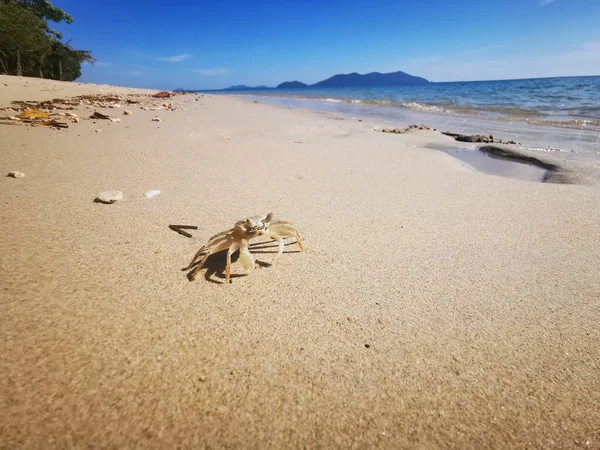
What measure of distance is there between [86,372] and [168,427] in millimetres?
413

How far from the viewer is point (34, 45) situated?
63.8ft

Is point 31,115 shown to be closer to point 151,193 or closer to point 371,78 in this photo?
point 151,193

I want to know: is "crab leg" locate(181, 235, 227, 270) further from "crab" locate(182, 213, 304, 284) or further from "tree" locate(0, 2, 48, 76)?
"tree" locate(0, 2, 48, 76)

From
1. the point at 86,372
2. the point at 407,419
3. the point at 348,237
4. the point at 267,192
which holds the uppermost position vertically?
the point at 267,192

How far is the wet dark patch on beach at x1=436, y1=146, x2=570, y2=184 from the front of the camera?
12.5ft

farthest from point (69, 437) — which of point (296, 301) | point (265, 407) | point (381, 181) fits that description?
point (381, 181)

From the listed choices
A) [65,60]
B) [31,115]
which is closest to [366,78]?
[65,60]

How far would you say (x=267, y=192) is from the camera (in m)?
2.90

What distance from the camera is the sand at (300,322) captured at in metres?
1.02

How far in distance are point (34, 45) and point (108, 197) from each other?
2701 cm

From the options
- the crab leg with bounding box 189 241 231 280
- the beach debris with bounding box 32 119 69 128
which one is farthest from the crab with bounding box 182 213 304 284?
the beach debris with bounding box 32 119 69 128

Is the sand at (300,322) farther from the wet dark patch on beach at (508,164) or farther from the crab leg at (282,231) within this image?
the wet dark patch on beach at (508,164)

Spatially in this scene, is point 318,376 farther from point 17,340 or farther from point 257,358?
point 17,340

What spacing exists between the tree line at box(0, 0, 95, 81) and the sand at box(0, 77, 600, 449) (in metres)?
23.8
